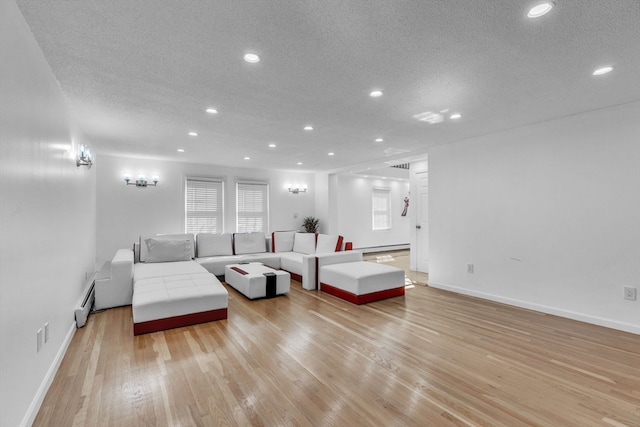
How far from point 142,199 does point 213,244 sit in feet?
5.96

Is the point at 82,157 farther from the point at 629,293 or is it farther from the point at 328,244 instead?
the point at 629,293

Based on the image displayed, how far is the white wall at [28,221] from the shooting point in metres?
1.59

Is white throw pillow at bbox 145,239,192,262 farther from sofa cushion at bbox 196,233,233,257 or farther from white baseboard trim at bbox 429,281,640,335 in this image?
white baseboard trim at bbox 429,281,640,335

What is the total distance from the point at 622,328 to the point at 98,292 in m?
6.62

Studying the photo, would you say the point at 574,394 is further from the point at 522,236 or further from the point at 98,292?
the point at 98,292

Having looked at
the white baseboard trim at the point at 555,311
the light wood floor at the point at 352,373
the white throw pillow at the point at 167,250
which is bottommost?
the light wood floor at the point at 352,373

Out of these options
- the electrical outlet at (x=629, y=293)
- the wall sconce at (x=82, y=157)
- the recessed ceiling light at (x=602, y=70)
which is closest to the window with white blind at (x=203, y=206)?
the wall sconce at (x=82, y=157)

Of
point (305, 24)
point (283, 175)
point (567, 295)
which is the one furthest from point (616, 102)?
point (283, 175)

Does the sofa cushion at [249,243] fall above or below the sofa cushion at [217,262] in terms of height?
above

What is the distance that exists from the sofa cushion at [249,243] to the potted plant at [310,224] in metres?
1.70

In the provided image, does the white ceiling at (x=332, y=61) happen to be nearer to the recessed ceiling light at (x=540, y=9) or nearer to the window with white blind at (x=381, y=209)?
the recessed ceiling light at (x=540, y=9)


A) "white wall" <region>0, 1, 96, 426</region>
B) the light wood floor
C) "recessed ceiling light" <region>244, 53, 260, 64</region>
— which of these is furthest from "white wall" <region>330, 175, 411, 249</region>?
"white wall" <region>0, 1, 96, 426</region>

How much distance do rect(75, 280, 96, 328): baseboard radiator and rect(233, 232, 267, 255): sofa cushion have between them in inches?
110

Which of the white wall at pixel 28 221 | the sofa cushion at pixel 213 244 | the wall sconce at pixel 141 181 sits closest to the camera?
the white wall at pixel 28 221
